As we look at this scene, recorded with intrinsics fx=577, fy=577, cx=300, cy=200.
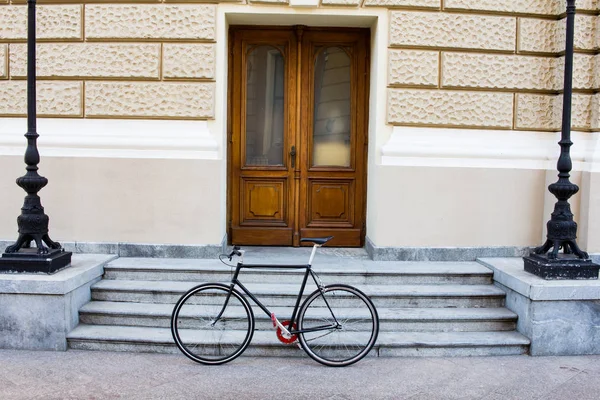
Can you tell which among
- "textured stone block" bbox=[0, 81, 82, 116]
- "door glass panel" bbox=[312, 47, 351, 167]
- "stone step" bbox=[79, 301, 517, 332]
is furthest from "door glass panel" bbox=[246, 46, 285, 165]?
"stone step" bbox=[79, 301, 517, 332]

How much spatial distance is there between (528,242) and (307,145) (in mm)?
3112

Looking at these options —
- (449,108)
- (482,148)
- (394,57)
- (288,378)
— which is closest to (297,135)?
(394,57)

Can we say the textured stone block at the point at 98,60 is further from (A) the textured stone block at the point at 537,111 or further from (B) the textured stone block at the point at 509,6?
(A) the textured stone block at the point at 537,111

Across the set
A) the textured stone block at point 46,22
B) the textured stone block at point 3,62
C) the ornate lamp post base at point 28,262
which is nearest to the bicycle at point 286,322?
the ornate lamp post base at point 28,262

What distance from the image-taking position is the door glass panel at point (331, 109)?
7.86 m

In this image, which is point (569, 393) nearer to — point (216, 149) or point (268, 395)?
point (268, 395)

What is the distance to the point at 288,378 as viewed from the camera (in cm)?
510

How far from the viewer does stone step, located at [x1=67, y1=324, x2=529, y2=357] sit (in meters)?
5.62

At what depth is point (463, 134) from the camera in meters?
7.14

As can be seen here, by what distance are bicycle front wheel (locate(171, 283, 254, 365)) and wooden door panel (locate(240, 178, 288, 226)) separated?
7.70ft

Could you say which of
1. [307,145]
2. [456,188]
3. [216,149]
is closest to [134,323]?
[216,149]

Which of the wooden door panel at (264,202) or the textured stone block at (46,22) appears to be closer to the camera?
the textured stone block at (46,22)

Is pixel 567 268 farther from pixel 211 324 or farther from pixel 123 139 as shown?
pixel 123 139

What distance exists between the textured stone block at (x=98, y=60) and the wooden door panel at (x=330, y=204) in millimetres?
2593
